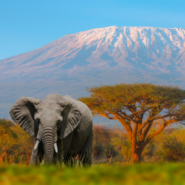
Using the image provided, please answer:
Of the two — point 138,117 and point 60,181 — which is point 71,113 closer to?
point 60,181

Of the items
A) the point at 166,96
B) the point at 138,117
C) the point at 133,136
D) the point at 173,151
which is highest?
the point at 166,96

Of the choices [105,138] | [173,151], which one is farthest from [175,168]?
[105,138]

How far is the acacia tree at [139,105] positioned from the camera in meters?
29.5

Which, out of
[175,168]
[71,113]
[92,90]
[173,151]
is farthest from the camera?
[173,151]

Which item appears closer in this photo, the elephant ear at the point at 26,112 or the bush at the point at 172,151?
the elephant ear at the point at 26,112

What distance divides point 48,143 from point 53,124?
0.56m

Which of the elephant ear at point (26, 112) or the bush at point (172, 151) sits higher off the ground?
the elephant ear at point (26, 112)

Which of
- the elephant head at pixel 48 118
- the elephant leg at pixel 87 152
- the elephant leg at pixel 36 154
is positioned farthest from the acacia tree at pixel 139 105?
the elephant leg at pixel 36 154

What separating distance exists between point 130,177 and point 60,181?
52cm

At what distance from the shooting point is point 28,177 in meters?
2.06

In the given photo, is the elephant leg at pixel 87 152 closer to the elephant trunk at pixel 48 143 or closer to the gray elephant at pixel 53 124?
the gray elephant at pixel 53 124

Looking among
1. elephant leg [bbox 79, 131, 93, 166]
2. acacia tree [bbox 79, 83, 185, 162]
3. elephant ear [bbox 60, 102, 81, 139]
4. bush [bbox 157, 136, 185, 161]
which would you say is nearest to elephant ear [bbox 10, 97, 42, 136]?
elephant ear [bbox 60, 102, 81, 139]

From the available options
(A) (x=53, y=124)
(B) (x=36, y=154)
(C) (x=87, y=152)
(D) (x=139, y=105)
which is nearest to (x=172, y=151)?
(D) (x=139, y=105)

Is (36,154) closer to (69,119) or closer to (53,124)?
(53,124)
